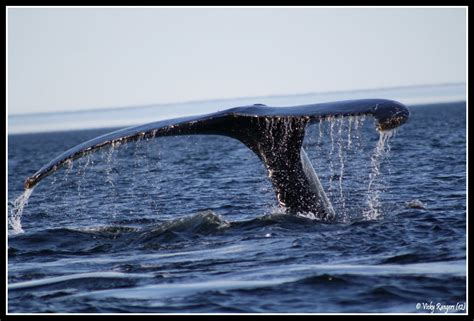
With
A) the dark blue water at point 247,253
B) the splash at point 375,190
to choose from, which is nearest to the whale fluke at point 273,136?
the dark blue water at point 247,253

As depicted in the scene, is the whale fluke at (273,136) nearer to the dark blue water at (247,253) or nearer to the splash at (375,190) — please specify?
the dark blue water at (247,253)

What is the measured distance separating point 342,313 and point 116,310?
76.3 inches

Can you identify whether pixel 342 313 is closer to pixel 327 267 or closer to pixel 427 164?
pixel 327 267

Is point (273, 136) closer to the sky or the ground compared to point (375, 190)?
closer to the sky

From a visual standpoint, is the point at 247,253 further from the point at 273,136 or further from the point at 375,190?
the point at 375,190

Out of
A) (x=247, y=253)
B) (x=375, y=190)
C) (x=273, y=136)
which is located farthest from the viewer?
(x=375, y=190)

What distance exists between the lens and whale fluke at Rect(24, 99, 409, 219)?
1044cm

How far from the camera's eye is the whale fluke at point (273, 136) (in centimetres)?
1044

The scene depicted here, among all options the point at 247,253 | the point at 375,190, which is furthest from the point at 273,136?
the point at 375,190

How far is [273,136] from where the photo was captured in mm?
11266

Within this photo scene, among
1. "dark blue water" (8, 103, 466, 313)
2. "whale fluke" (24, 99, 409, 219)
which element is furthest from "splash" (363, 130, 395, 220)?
"whale fluke" (24, 99, 409, 219)

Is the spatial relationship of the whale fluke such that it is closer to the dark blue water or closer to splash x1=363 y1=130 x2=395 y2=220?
the dark blue water

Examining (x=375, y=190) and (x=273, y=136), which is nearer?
(x=273, y=136)

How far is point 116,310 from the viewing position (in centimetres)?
812
